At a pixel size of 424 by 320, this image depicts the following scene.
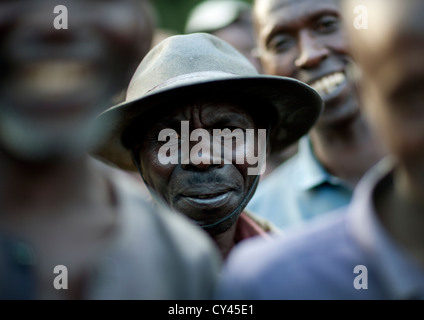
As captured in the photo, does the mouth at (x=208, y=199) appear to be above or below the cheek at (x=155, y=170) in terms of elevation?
below

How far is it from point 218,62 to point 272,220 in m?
1.31

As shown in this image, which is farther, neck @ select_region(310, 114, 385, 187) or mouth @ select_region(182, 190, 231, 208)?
neck @ select_region(310, 114, 385, 187)

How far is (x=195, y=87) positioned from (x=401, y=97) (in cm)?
139

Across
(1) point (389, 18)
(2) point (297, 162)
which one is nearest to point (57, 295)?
(1) point (389, 18)

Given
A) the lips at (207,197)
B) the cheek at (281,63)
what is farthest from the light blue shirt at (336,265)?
the cheek at (281,63)

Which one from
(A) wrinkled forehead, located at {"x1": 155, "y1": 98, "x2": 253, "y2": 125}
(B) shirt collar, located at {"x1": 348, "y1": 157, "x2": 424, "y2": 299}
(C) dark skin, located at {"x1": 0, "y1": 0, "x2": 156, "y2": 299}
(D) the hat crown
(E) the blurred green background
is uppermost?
(E) the blurred green background

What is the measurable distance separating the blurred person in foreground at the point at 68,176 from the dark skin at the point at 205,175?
1055mm

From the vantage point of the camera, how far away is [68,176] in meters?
1.47

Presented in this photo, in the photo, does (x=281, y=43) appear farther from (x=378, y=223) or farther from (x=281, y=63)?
(x=378, y=223)

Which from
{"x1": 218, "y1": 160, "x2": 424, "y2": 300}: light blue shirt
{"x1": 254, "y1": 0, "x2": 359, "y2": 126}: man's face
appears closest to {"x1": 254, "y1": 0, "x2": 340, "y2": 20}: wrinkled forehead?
{"x1": 254, "y1": 0, "x2": 359, "y2": 126}: man's face

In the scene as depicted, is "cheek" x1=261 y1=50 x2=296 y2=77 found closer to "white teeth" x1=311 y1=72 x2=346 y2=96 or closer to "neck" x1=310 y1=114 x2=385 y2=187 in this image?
"white teeth" x1=311 y1=72 x2=346 y2=96

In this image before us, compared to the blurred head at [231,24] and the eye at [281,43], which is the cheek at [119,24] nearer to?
the eye at [281,43]

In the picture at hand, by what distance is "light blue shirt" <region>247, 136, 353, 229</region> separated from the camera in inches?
149

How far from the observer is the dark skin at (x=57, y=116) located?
1.33m
